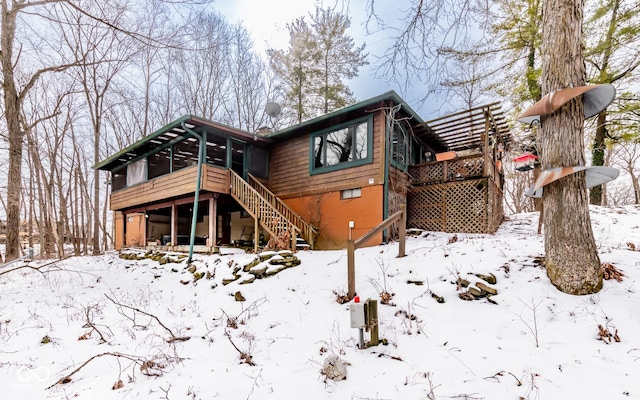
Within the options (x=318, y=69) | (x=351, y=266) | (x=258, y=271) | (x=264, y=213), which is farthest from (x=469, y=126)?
(x=318, y=69)

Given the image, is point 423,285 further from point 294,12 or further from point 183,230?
point 183,230

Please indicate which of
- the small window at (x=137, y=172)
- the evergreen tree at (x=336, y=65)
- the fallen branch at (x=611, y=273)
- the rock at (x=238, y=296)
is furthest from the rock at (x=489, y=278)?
the evergreen tree at (x=336, y=65)

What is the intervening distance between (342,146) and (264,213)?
3.20 metres

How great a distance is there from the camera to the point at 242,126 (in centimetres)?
1972

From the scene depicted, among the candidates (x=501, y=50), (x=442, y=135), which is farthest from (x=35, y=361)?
(x=501, y=50)

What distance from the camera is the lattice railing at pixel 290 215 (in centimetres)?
918

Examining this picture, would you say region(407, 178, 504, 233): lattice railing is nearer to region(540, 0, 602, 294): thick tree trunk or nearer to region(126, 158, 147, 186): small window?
region(540, 0, 602, 294): thick tree trunk

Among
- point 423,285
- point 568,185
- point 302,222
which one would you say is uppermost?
point 568,185

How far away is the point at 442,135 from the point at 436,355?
9.79 metres

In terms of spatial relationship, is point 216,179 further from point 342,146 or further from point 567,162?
point 567,162

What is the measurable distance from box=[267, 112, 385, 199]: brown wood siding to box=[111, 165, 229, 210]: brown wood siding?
6.49 feet

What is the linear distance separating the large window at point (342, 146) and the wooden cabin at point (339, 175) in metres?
0.03

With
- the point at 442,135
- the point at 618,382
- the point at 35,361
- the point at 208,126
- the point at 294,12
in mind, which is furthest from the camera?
the point at 442,135

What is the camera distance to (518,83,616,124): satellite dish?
3621 mm
